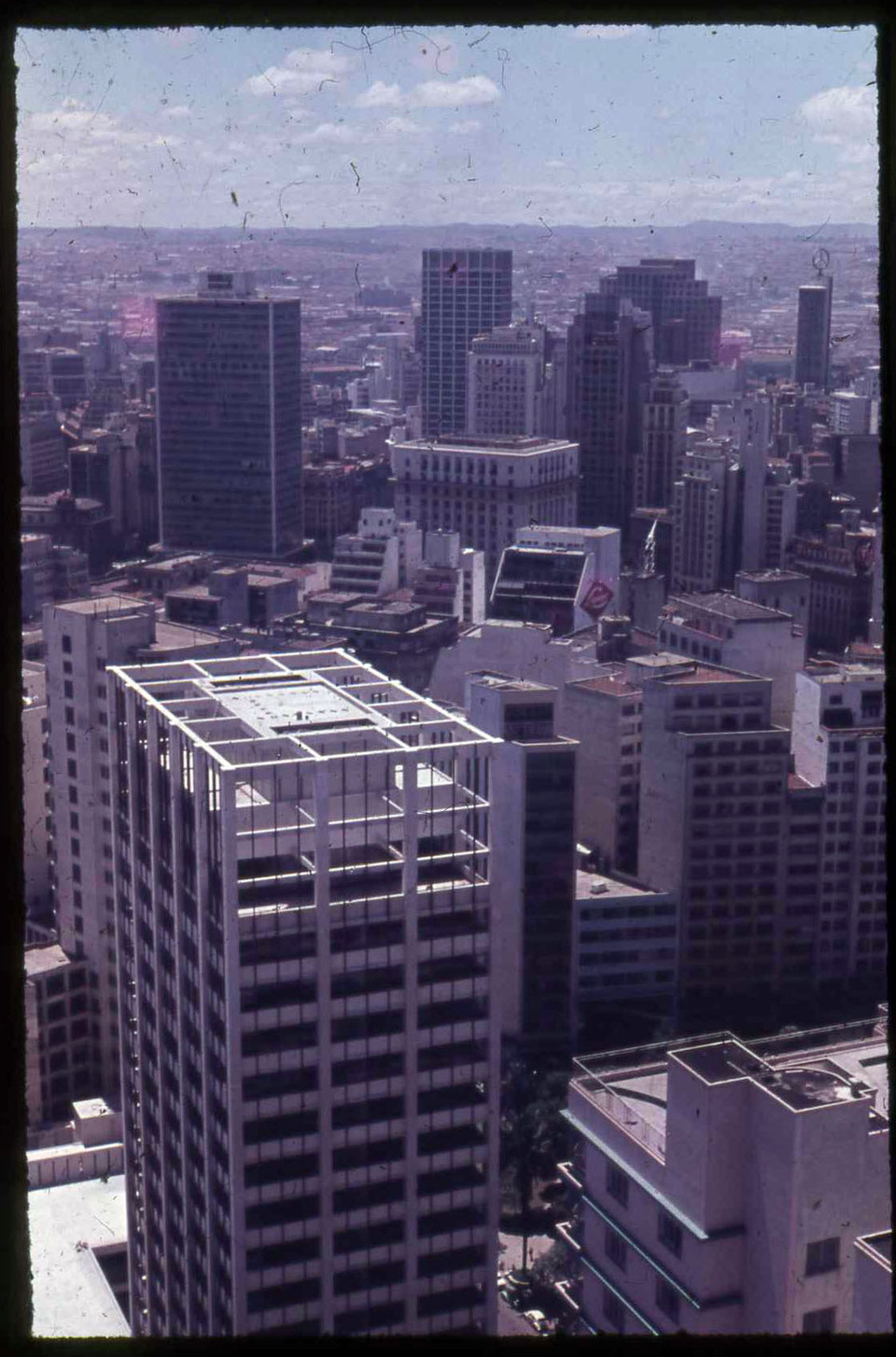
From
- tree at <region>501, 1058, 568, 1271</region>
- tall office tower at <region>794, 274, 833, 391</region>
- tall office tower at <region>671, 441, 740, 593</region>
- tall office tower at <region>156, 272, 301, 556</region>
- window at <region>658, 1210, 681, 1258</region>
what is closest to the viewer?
window at <region>658, 1210, 681, 1258</region>

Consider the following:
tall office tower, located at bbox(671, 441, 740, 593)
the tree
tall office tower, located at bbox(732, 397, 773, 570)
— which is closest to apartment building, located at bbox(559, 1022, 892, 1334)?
the tree

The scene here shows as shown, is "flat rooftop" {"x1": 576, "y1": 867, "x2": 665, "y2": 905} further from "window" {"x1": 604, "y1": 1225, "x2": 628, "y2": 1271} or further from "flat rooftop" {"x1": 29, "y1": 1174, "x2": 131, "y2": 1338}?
"window" {"x1": 604, "y1": 1225, "x2": 628, "y2": 1271}

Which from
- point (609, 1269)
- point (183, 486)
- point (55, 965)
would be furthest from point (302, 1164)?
point (183, 486)

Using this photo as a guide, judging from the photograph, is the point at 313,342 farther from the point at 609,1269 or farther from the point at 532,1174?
the point at 609,1269

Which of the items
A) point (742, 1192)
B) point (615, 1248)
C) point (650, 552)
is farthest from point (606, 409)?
point (742, 1192)

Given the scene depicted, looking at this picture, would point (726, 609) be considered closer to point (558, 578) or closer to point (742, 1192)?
point (558, 578)

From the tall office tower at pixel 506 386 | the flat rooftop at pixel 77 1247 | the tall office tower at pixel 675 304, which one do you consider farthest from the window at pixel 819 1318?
the tall office tower at pixel 675 304
